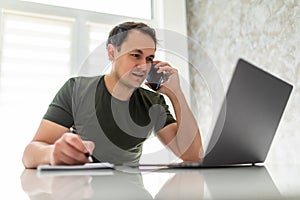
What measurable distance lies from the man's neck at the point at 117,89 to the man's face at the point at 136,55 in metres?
0.13

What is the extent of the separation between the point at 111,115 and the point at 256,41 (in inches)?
44.6

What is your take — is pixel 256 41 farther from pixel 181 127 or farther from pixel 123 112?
pixel 123 112

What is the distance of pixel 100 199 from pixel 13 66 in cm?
196

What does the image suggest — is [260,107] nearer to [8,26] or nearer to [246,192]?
[246,192]

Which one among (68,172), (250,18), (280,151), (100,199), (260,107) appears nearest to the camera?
(100,199)

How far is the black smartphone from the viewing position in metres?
1.07

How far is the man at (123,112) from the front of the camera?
0.95 metres

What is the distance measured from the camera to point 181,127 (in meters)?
1.23

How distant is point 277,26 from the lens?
1761mm

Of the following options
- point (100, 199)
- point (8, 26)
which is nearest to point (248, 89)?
point (100, 199)

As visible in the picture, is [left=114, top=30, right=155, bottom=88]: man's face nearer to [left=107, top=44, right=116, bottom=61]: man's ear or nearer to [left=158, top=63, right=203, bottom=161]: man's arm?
[left=107, top=44, right=116, bottom=61]: man's ear

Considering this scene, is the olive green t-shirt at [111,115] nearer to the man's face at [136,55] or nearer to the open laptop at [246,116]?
the man's face at [136,55]

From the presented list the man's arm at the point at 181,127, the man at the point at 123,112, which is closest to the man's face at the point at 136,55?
the man at the point at 123,112

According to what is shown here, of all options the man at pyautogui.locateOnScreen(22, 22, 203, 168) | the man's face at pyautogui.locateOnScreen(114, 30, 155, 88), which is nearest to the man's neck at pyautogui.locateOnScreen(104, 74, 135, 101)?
the man at pyautogui.locateOnScreen(22, 22, 203, 168)
